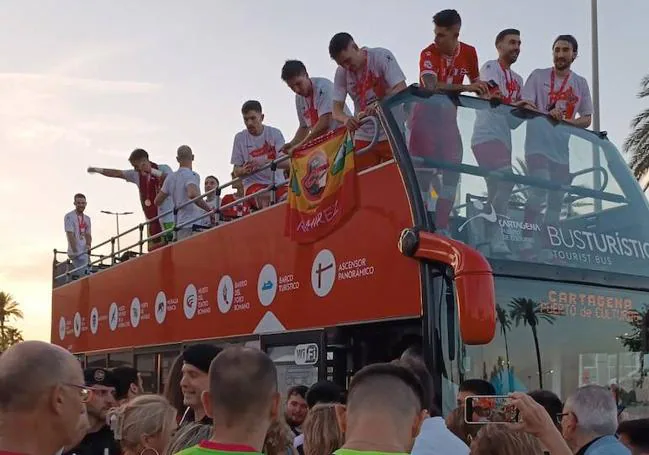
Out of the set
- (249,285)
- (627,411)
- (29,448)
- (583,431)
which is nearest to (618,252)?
(627,411)

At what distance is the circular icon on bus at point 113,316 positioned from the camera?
11180mm

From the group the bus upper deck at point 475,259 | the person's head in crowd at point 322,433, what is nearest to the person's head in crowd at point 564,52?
the bus upper deck at point 475,259

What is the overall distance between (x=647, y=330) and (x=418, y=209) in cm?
187

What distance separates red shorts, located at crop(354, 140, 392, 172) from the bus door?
128cm

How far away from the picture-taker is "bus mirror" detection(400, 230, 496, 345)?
500 centimetres

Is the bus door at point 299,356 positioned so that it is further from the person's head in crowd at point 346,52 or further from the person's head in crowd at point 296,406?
the person's head in crowd at point 346,52

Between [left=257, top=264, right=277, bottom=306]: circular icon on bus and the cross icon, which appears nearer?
the cross icon

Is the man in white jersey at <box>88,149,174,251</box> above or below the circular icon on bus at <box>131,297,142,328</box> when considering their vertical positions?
above

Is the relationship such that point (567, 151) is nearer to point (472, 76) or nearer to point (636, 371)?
point (472, 76)

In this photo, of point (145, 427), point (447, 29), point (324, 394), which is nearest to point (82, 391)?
point (145, 427)

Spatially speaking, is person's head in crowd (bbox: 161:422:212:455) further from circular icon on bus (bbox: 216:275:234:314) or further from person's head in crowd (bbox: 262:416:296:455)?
circular icon on bus (bbox: 216:275:234:314)

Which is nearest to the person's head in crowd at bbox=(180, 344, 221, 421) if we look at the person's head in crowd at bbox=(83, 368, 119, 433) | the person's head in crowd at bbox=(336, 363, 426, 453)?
the person's head in crowd at bbox=(83, 368, 119, 433)

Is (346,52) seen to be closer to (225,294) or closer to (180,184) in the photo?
(225,294)

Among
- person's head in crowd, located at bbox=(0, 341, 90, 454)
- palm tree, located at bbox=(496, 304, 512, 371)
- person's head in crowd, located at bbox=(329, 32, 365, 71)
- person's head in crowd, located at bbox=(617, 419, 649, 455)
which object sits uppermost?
person's head in crowd, located at bbox=(329, 32, 365, 71)
